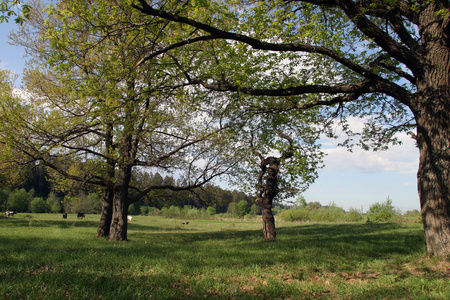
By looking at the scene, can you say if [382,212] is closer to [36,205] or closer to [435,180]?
[435,180]

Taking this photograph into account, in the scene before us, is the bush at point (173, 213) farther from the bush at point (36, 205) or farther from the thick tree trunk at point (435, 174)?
the thick tree trunk at point (435, 174)

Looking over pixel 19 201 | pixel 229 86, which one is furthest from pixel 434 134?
pixel 19 201

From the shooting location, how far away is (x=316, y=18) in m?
9.95

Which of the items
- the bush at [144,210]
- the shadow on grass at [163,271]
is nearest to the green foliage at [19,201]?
the bush at [144,210]

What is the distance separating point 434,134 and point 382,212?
31.7 m

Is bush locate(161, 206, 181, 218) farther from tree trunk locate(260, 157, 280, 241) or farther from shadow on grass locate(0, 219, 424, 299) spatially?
shadow on grass locate(0, 219, 424, 299)

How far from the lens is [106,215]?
1692 cm

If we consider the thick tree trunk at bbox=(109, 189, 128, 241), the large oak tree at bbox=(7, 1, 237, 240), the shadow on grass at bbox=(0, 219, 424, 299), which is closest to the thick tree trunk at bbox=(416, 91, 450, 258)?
the shadow on grass at bbox=(0, 219, 424, 299)

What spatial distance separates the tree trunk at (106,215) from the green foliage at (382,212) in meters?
31.1

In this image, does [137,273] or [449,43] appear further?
[449,43]

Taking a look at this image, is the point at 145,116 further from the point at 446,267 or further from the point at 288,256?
the point at 446,267

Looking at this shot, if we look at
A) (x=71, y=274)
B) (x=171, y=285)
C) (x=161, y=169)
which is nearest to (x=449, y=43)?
(x=171, y=285)

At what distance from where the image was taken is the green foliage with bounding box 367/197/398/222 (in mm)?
33781

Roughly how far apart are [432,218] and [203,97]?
807 centimetres
